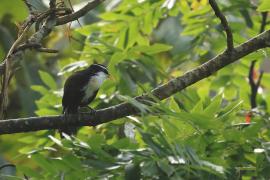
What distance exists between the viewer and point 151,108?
3150 millimetres

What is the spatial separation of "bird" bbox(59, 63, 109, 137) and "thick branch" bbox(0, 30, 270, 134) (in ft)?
2.52

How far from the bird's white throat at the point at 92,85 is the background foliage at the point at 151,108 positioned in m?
0.19

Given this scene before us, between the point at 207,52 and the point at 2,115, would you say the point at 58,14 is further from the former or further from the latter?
the point at 207,52

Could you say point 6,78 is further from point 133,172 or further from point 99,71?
point 99,71

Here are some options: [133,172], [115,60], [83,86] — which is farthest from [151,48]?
[133,172]

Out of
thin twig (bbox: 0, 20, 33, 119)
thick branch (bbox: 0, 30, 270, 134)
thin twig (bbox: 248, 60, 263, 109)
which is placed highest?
thin twig (bbox: 0, 20, 33, 119)

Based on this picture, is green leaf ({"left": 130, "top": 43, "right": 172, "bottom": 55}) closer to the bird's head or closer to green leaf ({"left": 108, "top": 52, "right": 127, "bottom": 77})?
green leaf ({"left": 108, "top": 52, "right": 127, "bottom": 77})

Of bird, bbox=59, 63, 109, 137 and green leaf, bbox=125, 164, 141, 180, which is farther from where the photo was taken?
bird, bbox=59, 63, 109, 137

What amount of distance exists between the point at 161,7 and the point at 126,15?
0.96ft

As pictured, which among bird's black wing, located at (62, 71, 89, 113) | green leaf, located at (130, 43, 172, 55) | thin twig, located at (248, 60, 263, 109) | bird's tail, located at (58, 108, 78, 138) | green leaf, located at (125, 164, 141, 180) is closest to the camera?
green leaf, located at (125, 164, 141, 180)

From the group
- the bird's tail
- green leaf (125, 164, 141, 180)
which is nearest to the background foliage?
green leaf (125, 164, 141, 180)

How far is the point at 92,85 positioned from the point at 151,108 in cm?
165

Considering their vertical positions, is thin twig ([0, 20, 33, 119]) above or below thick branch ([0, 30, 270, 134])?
above

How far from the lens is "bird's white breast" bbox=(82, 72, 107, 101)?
472cm
